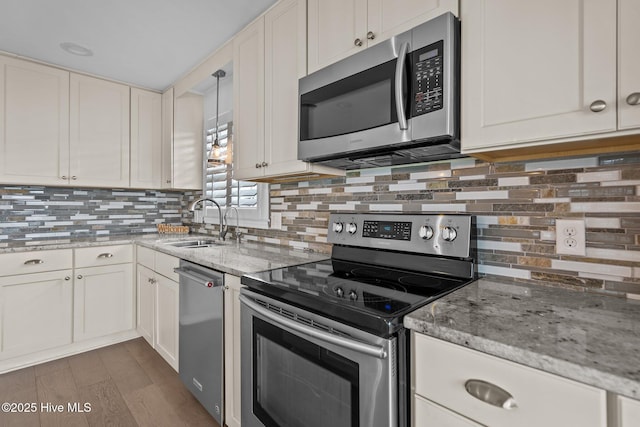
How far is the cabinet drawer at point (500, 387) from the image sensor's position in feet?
2.02

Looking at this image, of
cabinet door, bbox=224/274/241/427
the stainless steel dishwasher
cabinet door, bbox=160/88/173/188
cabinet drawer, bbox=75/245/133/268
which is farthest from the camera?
cabinet door, bbox=160/88/173/188

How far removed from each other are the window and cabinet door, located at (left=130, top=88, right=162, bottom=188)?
0.51 meters

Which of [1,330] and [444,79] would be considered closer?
[444,79]

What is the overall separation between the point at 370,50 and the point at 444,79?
1.25ft

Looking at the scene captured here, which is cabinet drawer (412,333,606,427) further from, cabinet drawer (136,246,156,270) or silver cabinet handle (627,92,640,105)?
cabinet drawer (136,246,156,270)

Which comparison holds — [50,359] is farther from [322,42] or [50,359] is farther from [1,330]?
[322,42]

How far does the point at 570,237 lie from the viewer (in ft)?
3.67

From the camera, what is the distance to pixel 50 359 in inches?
97.5

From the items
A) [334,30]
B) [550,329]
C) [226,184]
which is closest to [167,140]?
[226,184]

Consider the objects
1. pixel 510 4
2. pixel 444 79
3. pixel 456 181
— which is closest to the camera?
pixel 510 4

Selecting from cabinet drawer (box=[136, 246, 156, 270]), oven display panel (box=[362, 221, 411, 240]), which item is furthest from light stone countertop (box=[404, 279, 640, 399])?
cabinet drawer (box=[136, 246, 156, 270])

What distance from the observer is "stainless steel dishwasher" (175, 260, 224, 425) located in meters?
1.66

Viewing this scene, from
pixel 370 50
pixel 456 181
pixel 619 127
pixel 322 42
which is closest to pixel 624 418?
pixel 619 127

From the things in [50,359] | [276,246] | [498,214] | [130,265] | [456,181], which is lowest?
[50,359]
